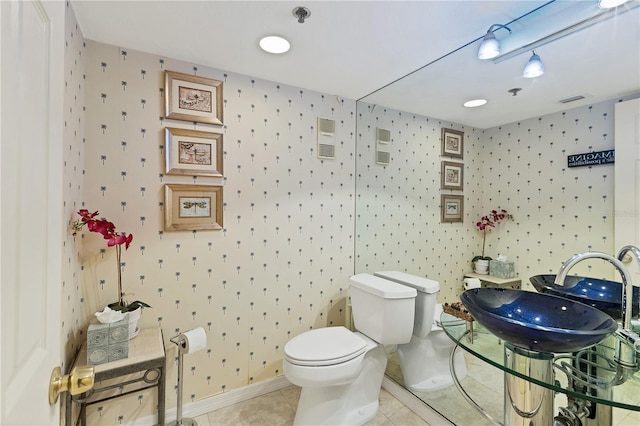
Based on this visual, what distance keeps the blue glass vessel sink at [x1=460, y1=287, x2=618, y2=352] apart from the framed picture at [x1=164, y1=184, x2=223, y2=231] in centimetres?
156

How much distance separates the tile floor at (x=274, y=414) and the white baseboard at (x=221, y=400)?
3 centimetres

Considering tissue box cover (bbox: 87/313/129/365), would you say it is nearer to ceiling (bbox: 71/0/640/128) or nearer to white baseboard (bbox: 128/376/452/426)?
white baseboard (bbox: 128/376/452/426)

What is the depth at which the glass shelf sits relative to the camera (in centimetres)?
91

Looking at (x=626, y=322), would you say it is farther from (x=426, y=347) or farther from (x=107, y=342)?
(x=107, y=342)

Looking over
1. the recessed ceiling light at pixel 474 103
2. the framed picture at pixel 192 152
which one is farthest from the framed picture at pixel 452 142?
the framed picture at pixel 192 152

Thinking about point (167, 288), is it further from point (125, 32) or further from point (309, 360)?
point (125, 32)

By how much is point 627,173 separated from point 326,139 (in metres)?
1.79

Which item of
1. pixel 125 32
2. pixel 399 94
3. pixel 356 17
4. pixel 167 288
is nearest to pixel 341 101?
pixel 399 94

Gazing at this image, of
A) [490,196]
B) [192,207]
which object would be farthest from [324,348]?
[490,196]

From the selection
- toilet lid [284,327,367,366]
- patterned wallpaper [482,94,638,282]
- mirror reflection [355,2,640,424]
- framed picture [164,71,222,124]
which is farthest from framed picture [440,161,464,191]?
framed picture [164,71,222,124]

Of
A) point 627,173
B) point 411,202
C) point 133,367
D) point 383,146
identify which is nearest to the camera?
point 627,173

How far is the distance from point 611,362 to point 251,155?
82.7 inches

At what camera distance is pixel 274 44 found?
5.65 ft

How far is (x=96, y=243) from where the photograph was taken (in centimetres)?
171
